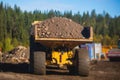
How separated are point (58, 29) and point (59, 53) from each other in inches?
43.5

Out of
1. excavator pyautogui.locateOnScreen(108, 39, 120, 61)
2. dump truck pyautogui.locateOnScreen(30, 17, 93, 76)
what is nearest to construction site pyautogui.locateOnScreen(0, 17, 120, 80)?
dump truck pyautogui.locateOnScreen(30, 17, 93, 76)

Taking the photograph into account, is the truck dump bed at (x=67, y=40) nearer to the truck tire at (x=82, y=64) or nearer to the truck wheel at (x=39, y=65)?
the truck tire at (x=82, y=64)

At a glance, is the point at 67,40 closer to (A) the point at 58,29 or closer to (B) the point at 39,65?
(A) the point at 58,29

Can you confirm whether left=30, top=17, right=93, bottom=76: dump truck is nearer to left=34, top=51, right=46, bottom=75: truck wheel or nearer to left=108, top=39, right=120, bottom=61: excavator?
left=34, top=51, right=46, bottom=75: truck wheel

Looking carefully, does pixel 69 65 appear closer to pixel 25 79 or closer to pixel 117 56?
pixel 25 79

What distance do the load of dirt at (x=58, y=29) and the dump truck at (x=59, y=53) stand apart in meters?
0.18

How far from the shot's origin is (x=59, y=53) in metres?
17.7

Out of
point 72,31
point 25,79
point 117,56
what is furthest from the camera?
point 117,56

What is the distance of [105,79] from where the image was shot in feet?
53.8

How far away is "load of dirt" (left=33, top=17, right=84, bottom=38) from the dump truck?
176 millimetres

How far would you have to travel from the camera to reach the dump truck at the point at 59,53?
16969 millimetres

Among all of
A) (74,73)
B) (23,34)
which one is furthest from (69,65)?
(23,34)

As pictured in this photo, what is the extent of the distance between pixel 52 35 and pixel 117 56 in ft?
57.7

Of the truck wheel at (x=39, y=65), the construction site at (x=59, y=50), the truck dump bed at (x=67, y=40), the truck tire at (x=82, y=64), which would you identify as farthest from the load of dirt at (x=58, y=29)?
the truck wheel at (x=39, y=65)
